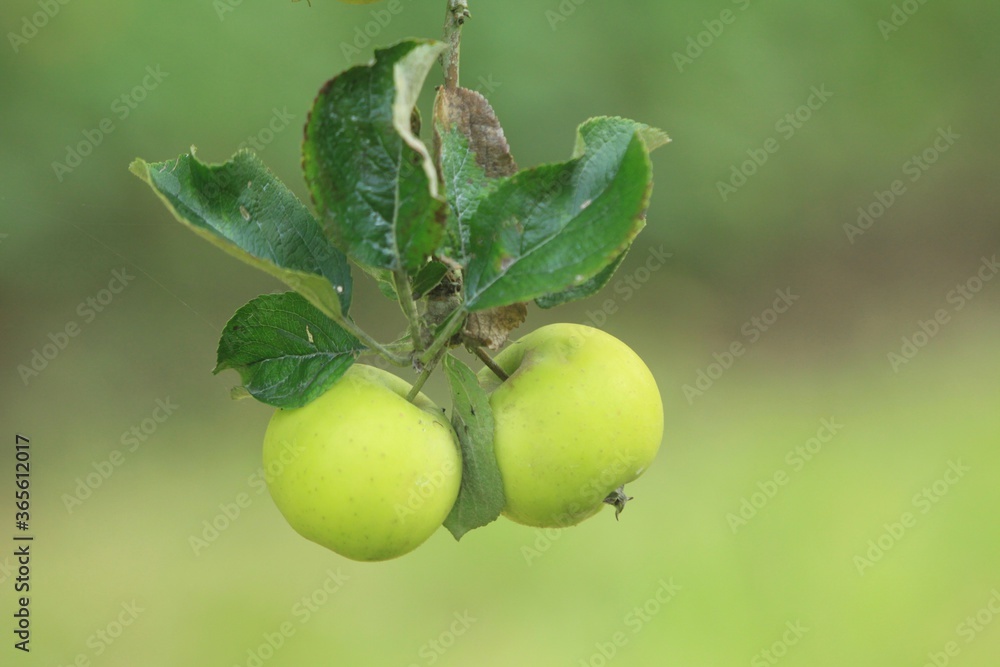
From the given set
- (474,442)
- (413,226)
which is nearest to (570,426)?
(474,442)

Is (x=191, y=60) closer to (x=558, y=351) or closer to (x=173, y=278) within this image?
(x=173, y=278)

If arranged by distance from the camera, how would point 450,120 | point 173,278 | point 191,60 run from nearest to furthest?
1. point 450,120
2. point 191,60
3. point 173,278

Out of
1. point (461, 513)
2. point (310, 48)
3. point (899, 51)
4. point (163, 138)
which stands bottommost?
point (163, 138)

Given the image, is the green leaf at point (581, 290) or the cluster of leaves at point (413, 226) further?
the green leaf at point (581, 290)

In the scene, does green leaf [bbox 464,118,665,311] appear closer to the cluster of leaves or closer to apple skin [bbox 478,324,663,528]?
the cluster of leaves

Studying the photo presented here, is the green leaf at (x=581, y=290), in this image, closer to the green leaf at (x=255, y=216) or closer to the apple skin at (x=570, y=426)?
the apple skin at (x=570, y=426)

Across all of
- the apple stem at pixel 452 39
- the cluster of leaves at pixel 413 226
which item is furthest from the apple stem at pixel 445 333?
the apple stem at pixel 452 39

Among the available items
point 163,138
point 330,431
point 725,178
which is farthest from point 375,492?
point 725,178
